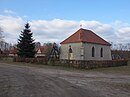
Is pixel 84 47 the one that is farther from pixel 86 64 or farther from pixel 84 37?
pixel 86 64

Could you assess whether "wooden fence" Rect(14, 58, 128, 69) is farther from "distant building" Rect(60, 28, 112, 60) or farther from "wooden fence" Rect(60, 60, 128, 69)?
"distant building" Rect(60, 28, 112, 60)

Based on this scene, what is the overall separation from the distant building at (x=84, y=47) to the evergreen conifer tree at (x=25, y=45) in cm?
717

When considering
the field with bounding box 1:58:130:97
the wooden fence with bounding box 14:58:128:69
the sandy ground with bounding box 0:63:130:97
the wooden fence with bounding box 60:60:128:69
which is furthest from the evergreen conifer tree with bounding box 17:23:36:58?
the sandy ground with bounding box 0:63:130:97

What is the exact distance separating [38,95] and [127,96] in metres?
4.30

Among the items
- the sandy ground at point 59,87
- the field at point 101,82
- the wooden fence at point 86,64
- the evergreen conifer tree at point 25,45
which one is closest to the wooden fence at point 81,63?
the wooden fence at point 86,64

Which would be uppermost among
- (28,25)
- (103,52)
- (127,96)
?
(28,25)

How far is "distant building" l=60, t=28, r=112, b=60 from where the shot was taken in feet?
168

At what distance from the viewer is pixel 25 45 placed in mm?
53219

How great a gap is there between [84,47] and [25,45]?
12861mm

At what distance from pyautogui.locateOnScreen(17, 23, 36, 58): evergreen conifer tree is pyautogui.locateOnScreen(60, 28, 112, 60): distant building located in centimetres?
717

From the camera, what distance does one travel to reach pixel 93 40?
54.4m

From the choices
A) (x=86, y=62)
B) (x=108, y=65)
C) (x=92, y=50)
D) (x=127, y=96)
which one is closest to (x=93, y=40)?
(x=92, y=50)

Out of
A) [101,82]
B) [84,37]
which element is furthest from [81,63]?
[84,37]

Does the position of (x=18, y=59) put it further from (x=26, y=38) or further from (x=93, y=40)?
(x=93, y=40)
